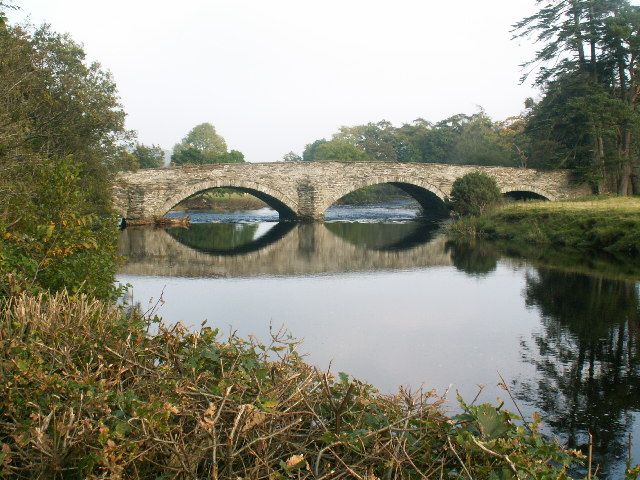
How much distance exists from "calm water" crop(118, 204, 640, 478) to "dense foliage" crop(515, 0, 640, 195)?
1420cm

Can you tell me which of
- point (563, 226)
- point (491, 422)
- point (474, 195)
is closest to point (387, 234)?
point (474, 195)

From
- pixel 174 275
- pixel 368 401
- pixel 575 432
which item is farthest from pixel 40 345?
pixel 174 275

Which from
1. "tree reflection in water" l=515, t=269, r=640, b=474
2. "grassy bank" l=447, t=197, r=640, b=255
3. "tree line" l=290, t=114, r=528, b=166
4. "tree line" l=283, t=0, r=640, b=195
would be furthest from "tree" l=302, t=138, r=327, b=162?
"tree reflection in water" l=515, t=269, r=640, b=474

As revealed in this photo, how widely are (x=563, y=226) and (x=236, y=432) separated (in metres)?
21.2

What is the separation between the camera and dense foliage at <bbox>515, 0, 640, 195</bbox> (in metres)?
30.8

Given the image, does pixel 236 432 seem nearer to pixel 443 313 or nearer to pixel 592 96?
pixel 443 313

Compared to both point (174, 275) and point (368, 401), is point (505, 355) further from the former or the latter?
point (174, 275)

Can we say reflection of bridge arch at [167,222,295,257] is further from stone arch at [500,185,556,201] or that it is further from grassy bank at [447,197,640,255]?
stone arch at [500,185,556,201]

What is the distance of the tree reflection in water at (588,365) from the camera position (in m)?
6.05

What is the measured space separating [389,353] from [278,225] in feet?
76.5

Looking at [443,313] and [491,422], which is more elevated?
[491,422]

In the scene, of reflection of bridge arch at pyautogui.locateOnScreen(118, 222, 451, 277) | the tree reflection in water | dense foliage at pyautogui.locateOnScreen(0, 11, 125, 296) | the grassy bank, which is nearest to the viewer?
the tree reflection in water

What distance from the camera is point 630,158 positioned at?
32.8 meters

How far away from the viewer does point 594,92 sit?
31531 millimetres
